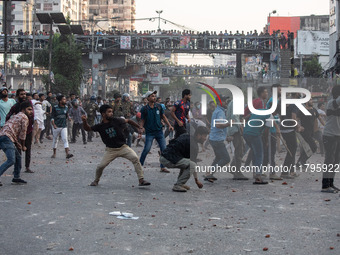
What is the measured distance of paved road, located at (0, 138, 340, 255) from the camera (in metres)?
6.30

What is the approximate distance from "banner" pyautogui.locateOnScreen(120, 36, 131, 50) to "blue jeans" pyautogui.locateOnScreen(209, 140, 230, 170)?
46036mm

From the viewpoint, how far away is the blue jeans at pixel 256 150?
38.5 feet

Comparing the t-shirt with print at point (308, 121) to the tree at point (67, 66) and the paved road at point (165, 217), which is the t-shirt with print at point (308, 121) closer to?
the paved road at point (165, 217)

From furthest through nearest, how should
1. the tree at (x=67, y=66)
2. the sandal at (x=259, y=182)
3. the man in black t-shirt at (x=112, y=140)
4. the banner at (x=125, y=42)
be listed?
the banner at (x=125, y=42), the tree at (x=67, y=66), the sandal at (x=259, y=182), the man in black t-shirt at (x=112, y=140)

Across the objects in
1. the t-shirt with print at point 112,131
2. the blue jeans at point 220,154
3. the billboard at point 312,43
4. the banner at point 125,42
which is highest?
the billboard at point 312,43

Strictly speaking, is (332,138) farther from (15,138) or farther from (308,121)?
(15,138)

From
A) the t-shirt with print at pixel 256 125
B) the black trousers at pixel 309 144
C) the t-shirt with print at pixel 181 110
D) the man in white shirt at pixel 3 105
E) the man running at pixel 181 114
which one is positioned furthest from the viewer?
the man in white shirt at pixel 3 105

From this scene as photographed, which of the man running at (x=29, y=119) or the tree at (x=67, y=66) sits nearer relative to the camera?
the man running at (x=29, y=119)

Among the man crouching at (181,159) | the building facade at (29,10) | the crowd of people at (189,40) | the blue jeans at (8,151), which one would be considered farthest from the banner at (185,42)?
the blue jeans at (8,151)

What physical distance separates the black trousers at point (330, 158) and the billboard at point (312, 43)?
66.9m

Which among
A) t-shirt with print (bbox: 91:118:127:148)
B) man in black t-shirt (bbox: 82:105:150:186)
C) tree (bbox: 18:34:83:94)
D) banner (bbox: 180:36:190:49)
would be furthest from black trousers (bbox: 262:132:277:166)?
banner (bbox: 180:36:190:49)

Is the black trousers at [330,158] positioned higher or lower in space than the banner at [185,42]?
lower

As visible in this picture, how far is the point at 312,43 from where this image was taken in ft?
259

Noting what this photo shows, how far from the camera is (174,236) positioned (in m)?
6.77
